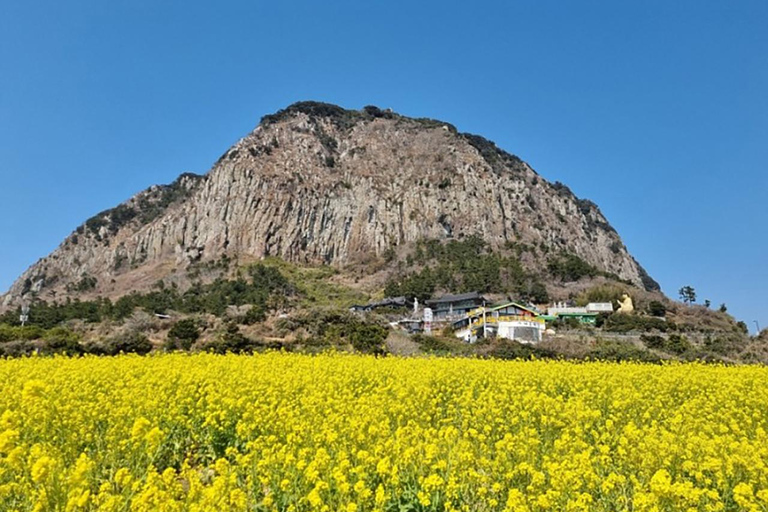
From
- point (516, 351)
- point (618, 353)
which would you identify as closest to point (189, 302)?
point (516, 351)

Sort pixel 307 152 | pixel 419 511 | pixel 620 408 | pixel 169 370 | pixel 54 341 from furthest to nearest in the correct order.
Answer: pixel 307 152
pixel 54 341
pixel 169 370
pixel 620 408
pixel 419 511

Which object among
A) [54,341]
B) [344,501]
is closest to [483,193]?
[54,341]

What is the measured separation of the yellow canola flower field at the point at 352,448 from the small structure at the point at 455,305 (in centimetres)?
5424

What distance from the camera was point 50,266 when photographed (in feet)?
386

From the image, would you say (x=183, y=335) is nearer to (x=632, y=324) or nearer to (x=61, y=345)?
(x=61, y=345)

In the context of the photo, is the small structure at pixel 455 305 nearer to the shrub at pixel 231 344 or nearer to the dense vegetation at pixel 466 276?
the dense vegetation at pixel 466 276

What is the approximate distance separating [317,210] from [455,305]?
5237 cm

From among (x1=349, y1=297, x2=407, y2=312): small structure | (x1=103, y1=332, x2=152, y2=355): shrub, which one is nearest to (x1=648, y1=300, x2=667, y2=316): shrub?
(x1=349, y1=297, x2=407, y2=312): small structure

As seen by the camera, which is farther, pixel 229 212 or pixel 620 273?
pixel 620 273

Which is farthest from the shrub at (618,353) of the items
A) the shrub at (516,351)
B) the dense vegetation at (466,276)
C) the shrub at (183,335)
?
the dense vegetation at (466,276)

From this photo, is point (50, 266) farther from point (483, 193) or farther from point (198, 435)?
point (198, 435)

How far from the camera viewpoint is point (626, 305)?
63469mm

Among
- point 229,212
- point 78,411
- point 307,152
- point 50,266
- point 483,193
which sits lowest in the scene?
point 78,411

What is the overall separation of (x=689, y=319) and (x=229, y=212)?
85.6 meters
